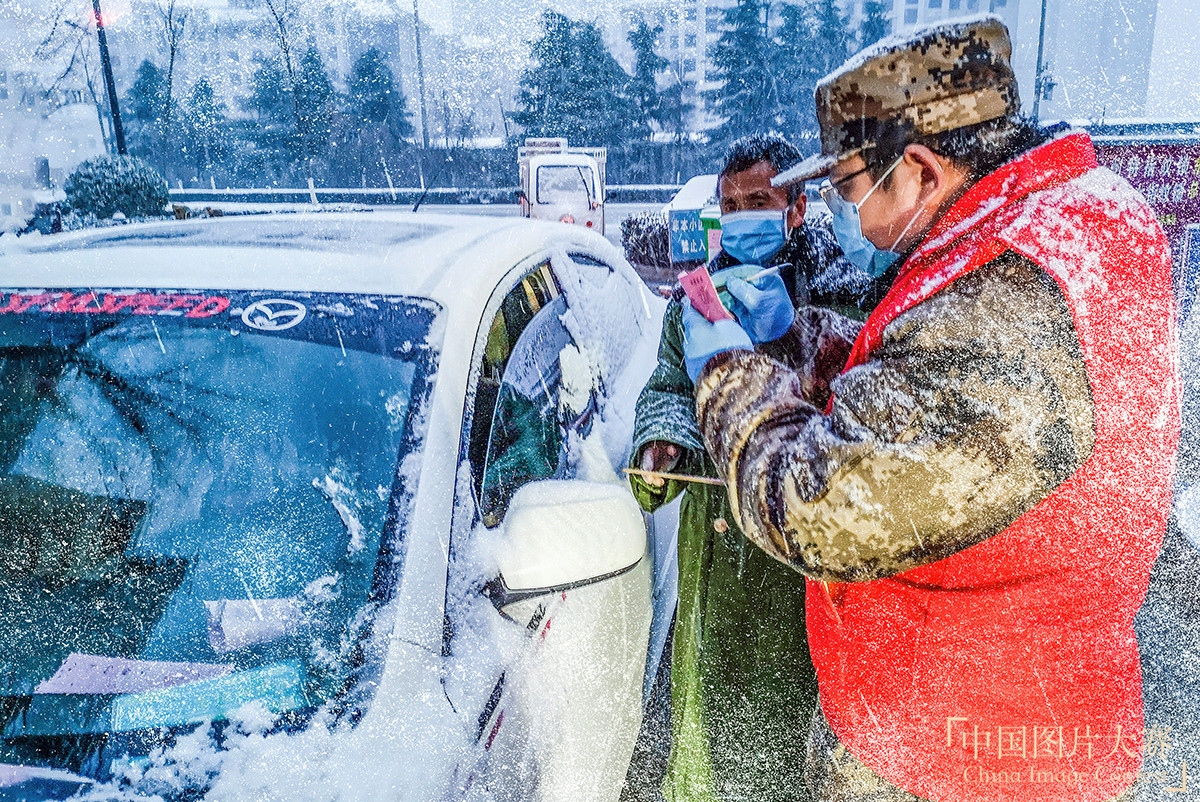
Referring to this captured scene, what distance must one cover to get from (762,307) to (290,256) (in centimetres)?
104

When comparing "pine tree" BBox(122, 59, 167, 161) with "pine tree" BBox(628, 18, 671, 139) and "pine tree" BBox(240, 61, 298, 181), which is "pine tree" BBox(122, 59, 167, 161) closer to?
"pine tree" BBox(240, 61, 298, 181)

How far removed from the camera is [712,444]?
112 centimetres

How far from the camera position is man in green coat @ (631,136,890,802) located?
180cm

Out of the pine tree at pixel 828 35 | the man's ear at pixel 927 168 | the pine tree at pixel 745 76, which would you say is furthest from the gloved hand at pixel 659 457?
the pine tree at pixel 828 35

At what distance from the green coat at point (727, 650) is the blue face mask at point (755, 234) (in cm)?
23

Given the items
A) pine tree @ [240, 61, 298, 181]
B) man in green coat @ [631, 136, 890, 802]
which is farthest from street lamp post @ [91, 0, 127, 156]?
pine tree @ [240, 61, 298, 181]

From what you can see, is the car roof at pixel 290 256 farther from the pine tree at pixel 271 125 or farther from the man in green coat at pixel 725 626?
the pine tree at pixel 271 125

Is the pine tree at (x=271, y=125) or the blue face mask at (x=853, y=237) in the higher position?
the pine tree at (x=271, y=125)

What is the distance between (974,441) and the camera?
0.90m

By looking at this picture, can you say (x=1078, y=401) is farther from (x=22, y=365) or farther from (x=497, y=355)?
(x=22, y=365)

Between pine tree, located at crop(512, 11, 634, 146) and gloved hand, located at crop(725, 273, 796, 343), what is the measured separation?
1070 inches

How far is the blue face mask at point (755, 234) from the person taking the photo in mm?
1983

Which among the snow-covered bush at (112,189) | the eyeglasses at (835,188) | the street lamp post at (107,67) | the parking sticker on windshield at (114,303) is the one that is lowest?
the parking sticker on windshield at (114,303)

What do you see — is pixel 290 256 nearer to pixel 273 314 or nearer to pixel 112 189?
pixel 273 314
